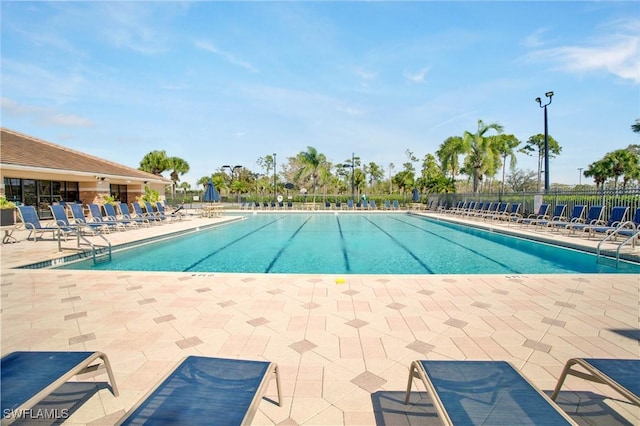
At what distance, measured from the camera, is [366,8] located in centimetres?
1012

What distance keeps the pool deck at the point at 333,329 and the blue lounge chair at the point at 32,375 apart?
37 cm

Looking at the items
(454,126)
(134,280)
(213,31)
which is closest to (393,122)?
(454,126)

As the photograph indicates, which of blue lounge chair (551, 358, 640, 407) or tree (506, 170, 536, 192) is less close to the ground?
tree (506, 170, 536, 192)

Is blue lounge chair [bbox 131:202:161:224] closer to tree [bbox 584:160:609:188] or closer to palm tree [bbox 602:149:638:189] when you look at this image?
palm tree [bbox 602:149:638:189]

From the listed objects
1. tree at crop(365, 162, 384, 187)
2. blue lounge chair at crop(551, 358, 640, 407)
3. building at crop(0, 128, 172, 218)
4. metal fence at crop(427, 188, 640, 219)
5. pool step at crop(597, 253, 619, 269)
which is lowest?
pool step at crop(597, 253, 619, 269)

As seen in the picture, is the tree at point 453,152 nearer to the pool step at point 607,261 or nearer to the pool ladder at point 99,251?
the pool step at point 607,261

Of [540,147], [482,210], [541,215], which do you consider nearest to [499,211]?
[482,210]

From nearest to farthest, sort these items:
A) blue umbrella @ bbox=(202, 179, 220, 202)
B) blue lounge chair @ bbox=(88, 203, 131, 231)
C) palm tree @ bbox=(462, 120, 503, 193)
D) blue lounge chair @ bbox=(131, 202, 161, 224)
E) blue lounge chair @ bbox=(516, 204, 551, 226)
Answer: blue lounge chair @ bbox=(88, 203, 131, 231) → blue lounge chair @ bbox=(516, 204, 551, 226) → blue lounge chair @ bbox=(131, 202, 161, 224) → blue umbrella @ bbox=(202, 179, 220, 202) → palm tree @ bbox=(462, 120, 503, 193)

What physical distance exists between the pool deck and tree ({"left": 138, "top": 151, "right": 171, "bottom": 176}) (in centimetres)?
3432

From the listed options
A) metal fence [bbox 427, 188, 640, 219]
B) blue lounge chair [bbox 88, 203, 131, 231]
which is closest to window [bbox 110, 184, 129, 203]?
blue lounge chair [bbox 88, 203, 131, 231]

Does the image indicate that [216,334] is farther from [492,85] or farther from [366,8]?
[492,85]

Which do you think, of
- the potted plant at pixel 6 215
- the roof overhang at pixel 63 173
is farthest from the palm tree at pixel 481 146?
the potted plant at pixel 6 215

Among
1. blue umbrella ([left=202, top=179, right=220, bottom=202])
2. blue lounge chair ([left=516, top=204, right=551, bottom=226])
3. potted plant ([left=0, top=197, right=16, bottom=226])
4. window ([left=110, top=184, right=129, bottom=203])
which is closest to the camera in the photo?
potted plant ([left=0, top=197, right=16, bottom=226])

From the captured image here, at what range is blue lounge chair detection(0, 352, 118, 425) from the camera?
137cm
